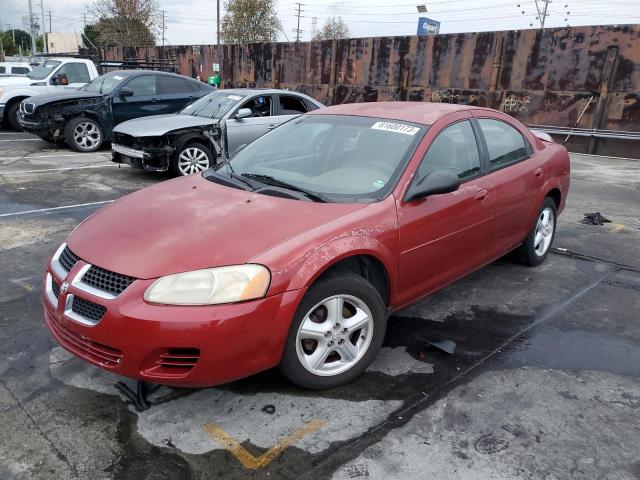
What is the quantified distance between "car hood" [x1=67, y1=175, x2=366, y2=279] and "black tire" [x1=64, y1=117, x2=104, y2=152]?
8136mm

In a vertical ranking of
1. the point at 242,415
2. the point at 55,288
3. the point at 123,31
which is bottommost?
the point at 242,415

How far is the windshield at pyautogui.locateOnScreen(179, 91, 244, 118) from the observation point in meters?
8.27

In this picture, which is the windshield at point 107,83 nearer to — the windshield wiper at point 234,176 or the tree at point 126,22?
the windshield wiper at point 234,176

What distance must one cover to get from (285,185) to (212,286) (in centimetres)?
107

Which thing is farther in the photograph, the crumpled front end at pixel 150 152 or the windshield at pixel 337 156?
the crumpled front end at pixel 150 152

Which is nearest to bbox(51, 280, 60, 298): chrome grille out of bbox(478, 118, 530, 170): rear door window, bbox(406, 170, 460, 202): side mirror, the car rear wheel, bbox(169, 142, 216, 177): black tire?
bbox(406, 170, 460, 202): side mirror

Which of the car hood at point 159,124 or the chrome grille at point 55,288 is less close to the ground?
the car hood at point 159,124

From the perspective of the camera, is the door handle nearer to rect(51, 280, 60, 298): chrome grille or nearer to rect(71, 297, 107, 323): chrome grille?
rect(71, 297, 107, 323): chrome grille

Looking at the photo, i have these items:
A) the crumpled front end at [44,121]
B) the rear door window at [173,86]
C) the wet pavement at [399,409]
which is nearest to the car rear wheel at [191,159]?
the rear door window at [173,86]

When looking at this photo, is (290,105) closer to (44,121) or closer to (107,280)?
(44,121)

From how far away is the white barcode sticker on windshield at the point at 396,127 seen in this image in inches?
136

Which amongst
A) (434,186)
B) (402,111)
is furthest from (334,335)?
(402,111)

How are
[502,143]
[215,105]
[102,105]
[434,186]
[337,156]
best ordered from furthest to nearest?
[102,105], [215,105], [502,143], [337,156], [434,186]

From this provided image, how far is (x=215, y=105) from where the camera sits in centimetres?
851
